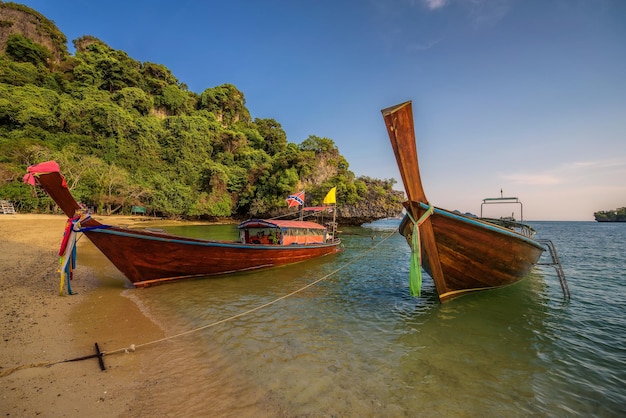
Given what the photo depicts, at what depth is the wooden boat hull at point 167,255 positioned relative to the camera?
842 centimetres

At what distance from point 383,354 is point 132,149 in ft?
174

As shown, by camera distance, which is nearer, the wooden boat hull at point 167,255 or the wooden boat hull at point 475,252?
the wooden boat hull at point 475,252

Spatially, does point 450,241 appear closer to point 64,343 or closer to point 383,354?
point 383,354

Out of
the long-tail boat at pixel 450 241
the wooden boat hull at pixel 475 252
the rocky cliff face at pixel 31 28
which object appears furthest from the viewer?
the rocky cliff face at pixel 31 28

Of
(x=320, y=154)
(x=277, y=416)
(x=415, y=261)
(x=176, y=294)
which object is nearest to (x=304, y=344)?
(x=277, y=416)

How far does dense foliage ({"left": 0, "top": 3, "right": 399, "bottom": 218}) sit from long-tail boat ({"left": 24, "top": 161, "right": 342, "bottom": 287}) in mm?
29270

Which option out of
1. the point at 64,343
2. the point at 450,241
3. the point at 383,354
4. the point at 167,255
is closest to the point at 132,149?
the point at 167,255

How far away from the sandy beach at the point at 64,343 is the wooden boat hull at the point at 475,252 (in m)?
6.85

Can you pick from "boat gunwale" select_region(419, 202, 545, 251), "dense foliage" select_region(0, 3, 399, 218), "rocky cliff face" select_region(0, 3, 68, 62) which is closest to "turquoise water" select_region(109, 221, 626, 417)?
"boat gunwale" select_region(419, 202, 545, 251)

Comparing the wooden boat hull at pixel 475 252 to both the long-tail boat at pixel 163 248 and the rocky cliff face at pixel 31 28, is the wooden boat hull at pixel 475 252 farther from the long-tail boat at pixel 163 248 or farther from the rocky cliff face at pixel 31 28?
the rocky cliff face at pixel 31 28

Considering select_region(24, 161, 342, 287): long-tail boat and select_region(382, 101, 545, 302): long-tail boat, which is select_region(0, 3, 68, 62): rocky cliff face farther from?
select_region(382, 101, 545, 302): long-tail boat

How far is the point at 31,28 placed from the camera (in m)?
54.9

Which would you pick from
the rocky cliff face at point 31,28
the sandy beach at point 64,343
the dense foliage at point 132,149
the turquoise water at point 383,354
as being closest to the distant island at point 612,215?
the dense foliage at point 132,149

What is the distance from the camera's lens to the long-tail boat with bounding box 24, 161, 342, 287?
7.15 metres
